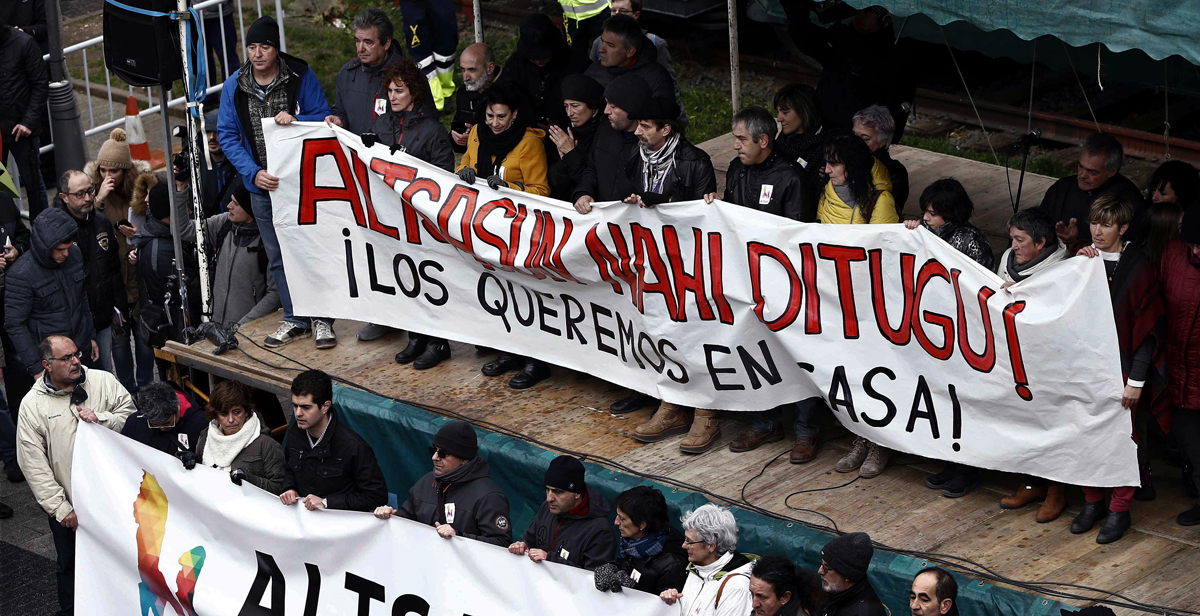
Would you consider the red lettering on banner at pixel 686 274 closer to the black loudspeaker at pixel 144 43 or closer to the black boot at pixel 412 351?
the black boot at pixel 412 351

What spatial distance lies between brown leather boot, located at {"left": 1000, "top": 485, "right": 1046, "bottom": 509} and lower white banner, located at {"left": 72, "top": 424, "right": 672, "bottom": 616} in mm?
2049

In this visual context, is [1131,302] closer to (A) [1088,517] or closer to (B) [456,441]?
(A) [1088,517]

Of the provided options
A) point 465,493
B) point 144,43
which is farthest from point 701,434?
point 144,43

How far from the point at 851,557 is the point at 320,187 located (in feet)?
15.7

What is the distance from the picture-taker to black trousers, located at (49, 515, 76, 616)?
27.8 ft

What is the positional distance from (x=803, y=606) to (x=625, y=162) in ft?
9.87

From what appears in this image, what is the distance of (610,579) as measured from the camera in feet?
21.0

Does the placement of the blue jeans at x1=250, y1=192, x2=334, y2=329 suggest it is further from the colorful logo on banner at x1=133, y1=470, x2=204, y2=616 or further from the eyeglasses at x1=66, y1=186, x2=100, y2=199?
the colorful logo on banner at x1=133, y1=470, x2=204, y2=616

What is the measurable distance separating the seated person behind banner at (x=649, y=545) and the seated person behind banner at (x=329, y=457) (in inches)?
61.9

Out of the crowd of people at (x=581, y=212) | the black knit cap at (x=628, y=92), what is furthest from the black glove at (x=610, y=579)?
the black knit cap at (x=628, y=92)

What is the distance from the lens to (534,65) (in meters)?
9.92

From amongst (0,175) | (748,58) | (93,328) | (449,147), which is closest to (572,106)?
(449,147)

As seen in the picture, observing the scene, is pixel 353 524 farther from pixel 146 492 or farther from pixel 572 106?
pixel 572 106

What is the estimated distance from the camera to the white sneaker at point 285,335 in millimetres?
10055
